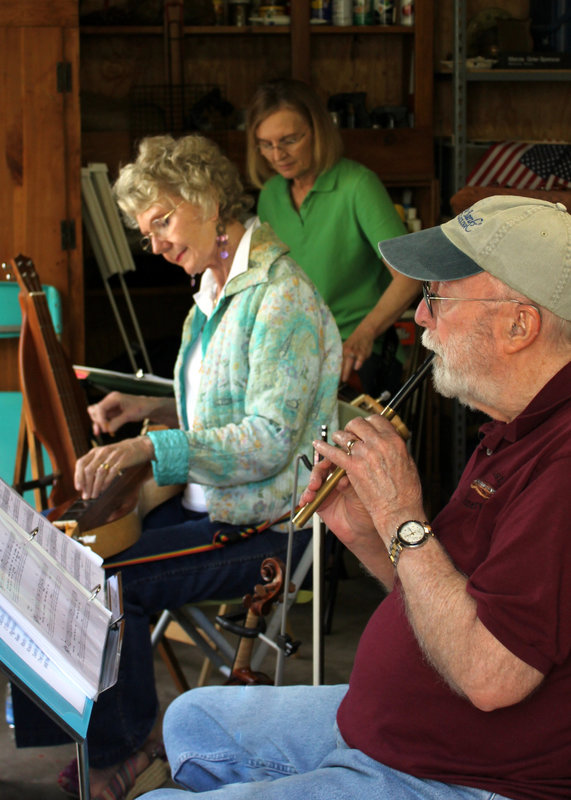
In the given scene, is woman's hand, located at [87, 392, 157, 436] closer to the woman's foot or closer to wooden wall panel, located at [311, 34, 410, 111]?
the woman's foot

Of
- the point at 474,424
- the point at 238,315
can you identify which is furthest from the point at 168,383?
the point at 474,424

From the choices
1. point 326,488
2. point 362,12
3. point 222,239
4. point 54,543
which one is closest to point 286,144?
point 222,239

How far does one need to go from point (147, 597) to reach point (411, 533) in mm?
1005

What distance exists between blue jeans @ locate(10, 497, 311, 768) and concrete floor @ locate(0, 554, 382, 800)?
0.33 m

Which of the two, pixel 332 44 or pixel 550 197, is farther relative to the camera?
pixel 332 44

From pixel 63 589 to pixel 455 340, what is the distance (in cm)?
61

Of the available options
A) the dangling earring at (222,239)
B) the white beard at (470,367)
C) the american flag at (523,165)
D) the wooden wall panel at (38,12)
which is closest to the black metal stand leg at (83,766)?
the white beard at (470,367)

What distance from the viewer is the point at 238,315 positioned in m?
2.17

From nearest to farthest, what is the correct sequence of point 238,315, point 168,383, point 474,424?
point 238,315, point 168,383, point 474,424

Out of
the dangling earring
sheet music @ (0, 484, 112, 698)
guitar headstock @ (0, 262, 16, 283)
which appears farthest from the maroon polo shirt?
guitar headstock @ (0, 262, 16, 283)

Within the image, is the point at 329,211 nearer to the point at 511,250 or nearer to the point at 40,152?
the point at 40,152

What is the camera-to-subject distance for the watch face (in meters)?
1.21

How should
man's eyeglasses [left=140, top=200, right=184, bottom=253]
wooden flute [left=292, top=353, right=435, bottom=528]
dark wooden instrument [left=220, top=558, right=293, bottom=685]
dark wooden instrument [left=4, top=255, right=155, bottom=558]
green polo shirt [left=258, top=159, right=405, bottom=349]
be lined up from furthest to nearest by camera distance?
1. green polo shirt [left=258, top=159, right=405, bottom=349]
2. dark wooden instrument [left=4, top=255, right=155, bottom=558]
3. man's eyeglasses [left=140, top=200, right=184, bottom=253]
4. dark wooden instrument [left=220, top=558, right=293, bottom=685]
5. wooden flute [left=292, top=353, right=435, bottom=528]

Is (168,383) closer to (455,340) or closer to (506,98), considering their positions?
(455,340)
